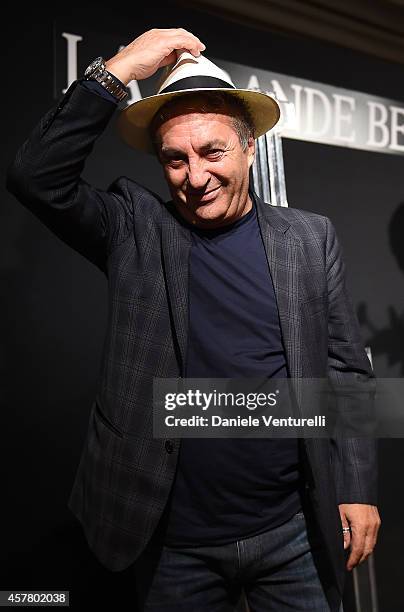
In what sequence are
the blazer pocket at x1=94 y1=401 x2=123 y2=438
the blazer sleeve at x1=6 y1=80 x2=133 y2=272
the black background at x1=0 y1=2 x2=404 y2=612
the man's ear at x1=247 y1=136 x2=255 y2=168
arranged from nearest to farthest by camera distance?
1. the blazer sleeve at x1=6 y1=80 x2=133 y2=272
2. the blazer pocket at x1=94 y1=401 x2=123 y2=438
3. the man's ear at x1=247 y1=136 x2=255 y2=168
4. the black background at x1=0 y1=2 x2=404 y2=612

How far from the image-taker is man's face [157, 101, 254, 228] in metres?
1.10

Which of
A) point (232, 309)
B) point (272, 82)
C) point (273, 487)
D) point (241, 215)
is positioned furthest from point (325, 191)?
point (273, 487)

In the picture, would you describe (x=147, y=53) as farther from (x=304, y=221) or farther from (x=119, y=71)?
(x=304, y=221)

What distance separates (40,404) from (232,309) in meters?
0.86

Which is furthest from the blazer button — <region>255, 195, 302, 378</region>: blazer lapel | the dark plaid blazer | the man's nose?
the man's nose

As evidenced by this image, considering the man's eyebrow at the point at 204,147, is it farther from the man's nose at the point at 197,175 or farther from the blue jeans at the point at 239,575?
the blue jeans at the point at 239,575

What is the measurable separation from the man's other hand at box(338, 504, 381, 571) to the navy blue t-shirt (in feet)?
0.44

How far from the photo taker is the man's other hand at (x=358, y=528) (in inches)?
47.9

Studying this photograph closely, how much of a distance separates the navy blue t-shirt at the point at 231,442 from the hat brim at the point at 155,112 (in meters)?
0.28

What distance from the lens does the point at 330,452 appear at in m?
1.23

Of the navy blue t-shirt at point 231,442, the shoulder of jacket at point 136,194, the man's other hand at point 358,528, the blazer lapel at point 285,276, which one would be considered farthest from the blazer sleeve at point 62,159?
the man's other hand at point 358,528

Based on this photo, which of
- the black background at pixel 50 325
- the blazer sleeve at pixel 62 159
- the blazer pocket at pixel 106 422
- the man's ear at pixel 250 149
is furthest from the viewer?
the black background at pixel 50 325

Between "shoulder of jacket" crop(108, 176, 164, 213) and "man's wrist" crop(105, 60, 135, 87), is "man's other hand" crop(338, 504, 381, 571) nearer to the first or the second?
"shoulder of jacket" crop(108, 176, 164, 213)

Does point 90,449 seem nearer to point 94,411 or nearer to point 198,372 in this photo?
point 94,411
